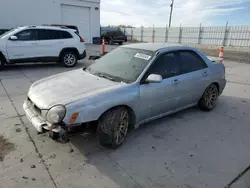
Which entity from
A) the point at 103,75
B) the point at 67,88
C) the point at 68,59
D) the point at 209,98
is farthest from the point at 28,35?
the point at 209,98

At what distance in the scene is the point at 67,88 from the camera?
3.07 metres

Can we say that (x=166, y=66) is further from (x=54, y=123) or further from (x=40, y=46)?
(x=40, y=46)

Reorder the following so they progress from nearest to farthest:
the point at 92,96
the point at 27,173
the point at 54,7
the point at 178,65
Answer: the point at 27,173
the point at 92,96
the point at 178,65
the point at 54,7

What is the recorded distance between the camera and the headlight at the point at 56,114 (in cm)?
251

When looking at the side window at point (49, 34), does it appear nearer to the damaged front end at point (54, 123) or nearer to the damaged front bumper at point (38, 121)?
the damaged front bumper at point (38, 121)

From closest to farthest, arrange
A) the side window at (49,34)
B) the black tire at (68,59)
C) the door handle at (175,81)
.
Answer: the door handle at (175,81) < the side window at (49,34) < the black tire at (68,59)

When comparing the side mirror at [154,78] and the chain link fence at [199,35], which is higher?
the chain link fence at [199,35]

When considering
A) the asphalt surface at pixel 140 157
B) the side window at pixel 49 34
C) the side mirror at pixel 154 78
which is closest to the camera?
the asphalt surface at pixel 140 157

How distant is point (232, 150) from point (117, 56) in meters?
2.62

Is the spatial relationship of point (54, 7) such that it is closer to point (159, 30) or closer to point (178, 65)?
point (159, 30)

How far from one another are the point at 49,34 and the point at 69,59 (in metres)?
1.34

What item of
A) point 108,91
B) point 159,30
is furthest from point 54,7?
point 108,91

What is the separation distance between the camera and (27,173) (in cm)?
253

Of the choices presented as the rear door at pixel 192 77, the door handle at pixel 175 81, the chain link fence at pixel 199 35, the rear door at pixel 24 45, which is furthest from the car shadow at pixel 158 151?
the chain link fence at pixel 199 35
